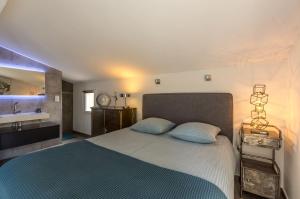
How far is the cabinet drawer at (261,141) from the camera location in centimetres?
190

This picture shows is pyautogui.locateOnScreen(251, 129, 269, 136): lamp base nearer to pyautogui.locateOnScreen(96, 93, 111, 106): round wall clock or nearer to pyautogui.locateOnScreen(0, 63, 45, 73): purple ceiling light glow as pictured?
pyautogui.locateOnScreen(96, 93, 111, 106): round wall clock

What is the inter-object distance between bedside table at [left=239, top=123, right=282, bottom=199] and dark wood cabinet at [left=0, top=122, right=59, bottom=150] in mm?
3801

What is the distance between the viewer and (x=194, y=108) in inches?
110

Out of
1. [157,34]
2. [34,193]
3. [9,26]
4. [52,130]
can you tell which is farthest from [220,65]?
[52,130]

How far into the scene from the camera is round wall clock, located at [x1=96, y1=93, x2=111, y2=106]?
4.30m

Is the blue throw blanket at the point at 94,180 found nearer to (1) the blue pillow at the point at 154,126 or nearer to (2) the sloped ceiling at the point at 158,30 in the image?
(1) the blue pillow at the point at 154,126

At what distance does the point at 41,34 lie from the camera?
2.51m

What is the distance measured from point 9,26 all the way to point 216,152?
3427 mm

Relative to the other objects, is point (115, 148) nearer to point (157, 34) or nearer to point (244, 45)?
point (157, 34)

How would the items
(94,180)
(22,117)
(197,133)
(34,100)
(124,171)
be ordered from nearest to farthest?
(94,180) < (124,171) < (197,133) < (22,117) < (34,100)

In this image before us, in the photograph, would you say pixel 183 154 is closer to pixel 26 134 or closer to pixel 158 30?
pixel 158 30

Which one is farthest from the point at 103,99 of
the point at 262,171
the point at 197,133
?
the point at 262,171

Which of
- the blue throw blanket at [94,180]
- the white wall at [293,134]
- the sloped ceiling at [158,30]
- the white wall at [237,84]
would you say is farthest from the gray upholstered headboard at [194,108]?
the blue throw blanket at [94,180]

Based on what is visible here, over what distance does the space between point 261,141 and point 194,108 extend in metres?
1.09
